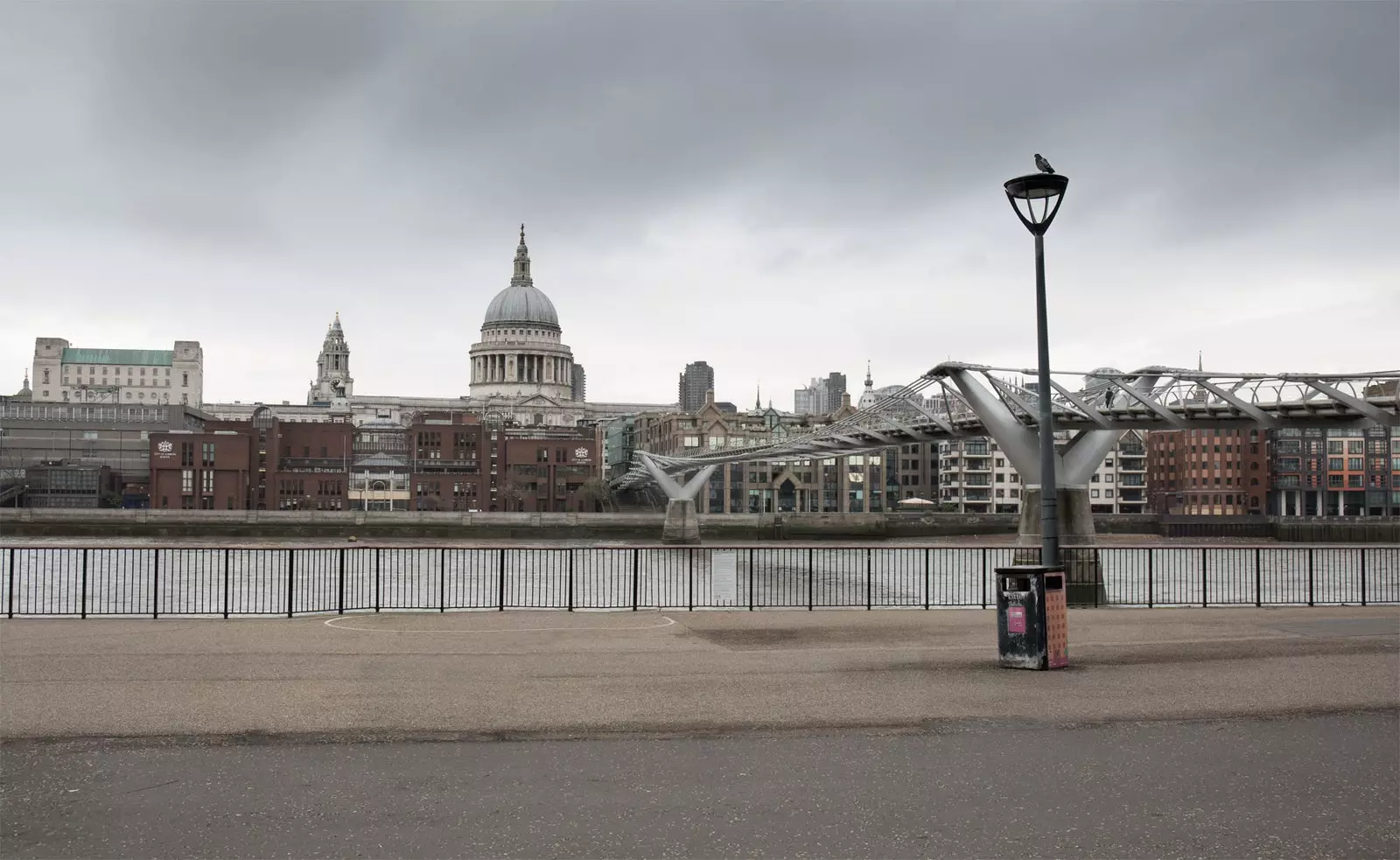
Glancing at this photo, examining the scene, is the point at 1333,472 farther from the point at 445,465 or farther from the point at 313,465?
the point at 313,465

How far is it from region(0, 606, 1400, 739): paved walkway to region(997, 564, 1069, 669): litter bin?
0.76 feet

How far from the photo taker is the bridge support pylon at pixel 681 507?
10894 cm

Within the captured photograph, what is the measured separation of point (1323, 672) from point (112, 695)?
485 inches

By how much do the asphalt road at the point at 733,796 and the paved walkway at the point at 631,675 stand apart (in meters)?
0.77

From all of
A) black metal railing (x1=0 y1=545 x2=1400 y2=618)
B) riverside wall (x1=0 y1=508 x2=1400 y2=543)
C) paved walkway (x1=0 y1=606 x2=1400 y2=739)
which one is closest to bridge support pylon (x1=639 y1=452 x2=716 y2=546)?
riverside wall (x1=0 y1=508 x2=1400 y2=543)

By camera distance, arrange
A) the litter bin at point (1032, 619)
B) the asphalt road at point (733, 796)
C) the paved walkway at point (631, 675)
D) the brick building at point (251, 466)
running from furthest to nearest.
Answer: the brick building at point (251, 466), the litter bin at point (1032, 619), the paved walkway at point (631, 675), the asphalt road at point (733, 796)

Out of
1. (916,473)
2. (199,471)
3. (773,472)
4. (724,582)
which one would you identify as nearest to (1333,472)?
(916,473)

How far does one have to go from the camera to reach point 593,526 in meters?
122

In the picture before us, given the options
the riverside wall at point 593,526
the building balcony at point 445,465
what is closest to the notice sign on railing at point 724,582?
the riverside wall at point 593,526

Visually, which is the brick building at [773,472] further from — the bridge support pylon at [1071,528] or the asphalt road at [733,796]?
the asphalt road at [733,796]

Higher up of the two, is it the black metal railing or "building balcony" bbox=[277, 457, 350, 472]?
"building balcony" bbox=[277, 457, 350, 472]

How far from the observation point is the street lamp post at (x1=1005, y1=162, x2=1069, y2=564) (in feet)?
49.2

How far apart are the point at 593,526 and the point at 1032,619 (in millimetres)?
109853

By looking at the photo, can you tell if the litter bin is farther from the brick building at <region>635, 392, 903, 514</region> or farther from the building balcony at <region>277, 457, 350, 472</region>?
the building balcony at <region>277, 457, 350, 472</region>
